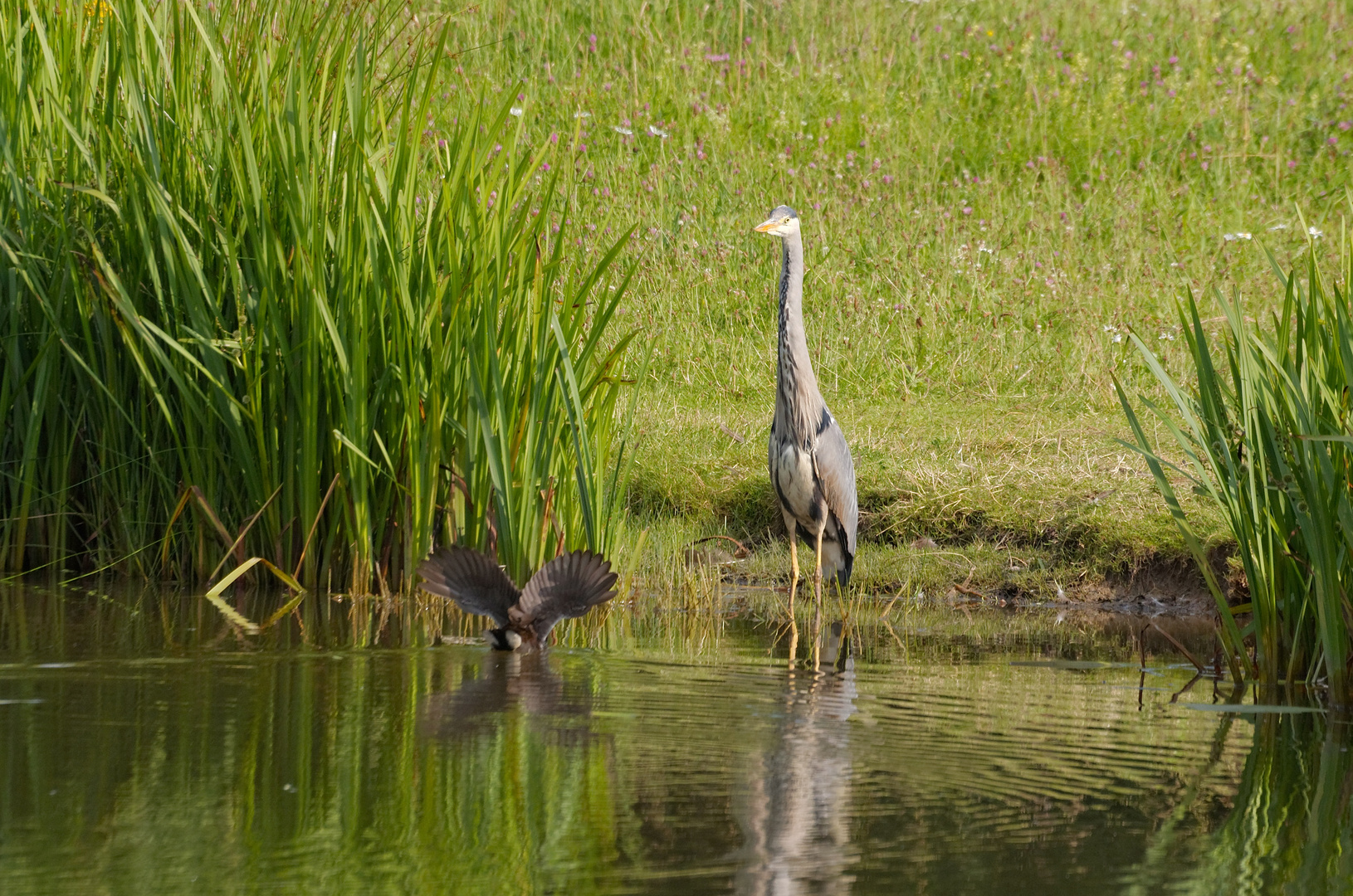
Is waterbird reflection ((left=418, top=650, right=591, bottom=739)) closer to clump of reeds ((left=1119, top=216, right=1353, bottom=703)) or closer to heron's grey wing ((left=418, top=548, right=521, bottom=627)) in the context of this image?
heron's grey wing ((left=418, top=548, right=521, bottom=627))

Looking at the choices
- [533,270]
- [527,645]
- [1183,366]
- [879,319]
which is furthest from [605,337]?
[527,645]

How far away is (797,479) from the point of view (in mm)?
6094

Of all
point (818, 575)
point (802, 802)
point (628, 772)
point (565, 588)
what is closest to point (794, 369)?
point (818, 575)

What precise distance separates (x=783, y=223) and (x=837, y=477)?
117cm

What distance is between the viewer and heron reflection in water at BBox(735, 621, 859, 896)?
2.50 metres

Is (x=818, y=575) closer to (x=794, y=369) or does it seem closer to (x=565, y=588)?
(x=794, y=369)

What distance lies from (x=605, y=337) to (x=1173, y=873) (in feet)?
23.5

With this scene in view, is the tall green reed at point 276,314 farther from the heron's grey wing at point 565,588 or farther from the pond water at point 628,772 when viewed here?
the pond water at point 628,772

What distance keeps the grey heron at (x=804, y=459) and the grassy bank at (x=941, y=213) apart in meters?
0.26

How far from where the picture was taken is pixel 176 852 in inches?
99.1

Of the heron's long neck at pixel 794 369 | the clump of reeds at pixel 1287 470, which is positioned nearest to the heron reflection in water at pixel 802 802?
the clump of reeds at pixel 1287 470

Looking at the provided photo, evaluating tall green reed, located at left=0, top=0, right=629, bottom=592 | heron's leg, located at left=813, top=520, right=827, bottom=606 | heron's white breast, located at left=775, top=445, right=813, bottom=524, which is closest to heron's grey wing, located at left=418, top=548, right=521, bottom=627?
tall green reed, located at left=0, top=0, right=629, bottom=592

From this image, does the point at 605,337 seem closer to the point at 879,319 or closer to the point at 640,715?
the point at 879,319

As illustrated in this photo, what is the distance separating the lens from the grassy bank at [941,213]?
22.6ft
